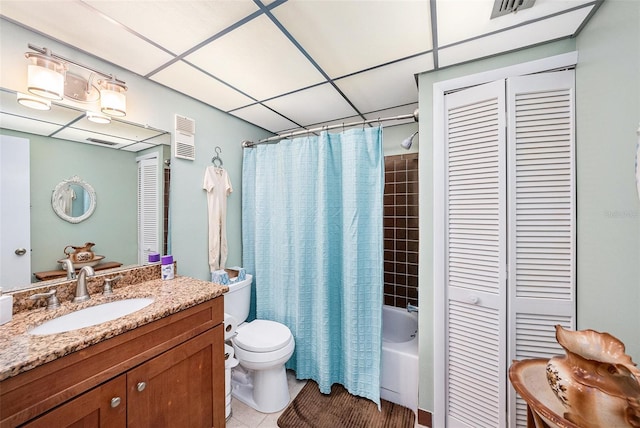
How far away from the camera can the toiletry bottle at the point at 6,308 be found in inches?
36.4

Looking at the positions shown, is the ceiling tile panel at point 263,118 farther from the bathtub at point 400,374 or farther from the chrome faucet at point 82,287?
the bathtub at point 400,374

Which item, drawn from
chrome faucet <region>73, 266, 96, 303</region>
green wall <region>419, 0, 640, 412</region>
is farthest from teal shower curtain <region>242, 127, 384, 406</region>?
chrome faucet <region>73, 266, 96, 303</region>

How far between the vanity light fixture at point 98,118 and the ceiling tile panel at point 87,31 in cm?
27

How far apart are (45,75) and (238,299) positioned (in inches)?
67.2

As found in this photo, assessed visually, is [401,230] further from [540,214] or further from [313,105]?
[313,105]

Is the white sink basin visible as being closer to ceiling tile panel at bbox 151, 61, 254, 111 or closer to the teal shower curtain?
the teal shower curtain

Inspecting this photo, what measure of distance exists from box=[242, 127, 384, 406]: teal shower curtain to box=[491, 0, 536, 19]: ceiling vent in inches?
31.8

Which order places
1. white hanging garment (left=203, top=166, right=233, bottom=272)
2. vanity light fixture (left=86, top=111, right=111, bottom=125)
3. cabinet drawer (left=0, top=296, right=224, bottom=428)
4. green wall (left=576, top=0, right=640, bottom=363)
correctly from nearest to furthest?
cabinet drawer (left=0, top=296, right=224, bottom=428) < green wall (left=576, top=0, right=640, bottom=363) < vanity light fixture (left=86, top=111, right=111, bottom=125) < white hanging garment (left=203, top=166, right=233, bottom=272)

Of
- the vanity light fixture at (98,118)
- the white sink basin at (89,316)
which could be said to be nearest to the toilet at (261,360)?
the white sink basin at (89,316)

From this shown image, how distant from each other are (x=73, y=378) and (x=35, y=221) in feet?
2.72

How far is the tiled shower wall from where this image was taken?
2352mm

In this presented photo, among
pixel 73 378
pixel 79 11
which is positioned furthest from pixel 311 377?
pixel 79 11

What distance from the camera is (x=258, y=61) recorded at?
4.44ft

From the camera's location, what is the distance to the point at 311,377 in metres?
1.92
